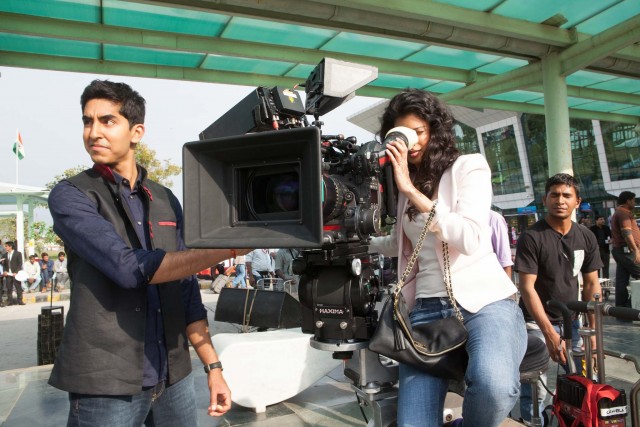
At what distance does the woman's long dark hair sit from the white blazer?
5 cm

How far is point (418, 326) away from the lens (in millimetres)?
1760

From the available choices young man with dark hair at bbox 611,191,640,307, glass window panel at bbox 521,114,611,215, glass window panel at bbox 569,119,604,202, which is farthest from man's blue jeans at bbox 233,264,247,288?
glass window panel at bbox 569,119,604,202

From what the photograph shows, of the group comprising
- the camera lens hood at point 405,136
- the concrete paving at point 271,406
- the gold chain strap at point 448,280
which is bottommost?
the concrete paving at point 271,406

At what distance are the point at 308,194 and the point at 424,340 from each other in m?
0.69

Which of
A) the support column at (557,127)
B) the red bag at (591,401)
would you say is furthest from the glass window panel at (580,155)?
the red bag at (591,401)

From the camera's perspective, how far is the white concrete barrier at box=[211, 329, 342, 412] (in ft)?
12.6

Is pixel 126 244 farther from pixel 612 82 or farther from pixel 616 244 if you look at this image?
pixel 612 82

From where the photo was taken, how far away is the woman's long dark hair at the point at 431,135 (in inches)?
74.1

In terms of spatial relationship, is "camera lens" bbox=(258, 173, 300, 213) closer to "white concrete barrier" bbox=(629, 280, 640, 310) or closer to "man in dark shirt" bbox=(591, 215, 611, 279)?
"white concrete barrier" bbox=(629, 280, 640, 310)

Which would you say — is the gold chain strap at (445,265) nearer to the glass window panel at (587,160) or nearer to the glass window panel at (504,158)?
the glass window panel at (587,160)

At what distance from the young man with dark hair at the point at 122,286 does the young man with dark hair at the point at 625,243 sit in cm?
644

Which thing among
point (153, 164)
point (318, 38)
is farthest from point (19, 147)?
point (318, 38)

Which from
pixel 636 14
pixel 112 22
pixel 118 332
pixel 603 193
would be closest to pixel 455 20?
pixel 636 14

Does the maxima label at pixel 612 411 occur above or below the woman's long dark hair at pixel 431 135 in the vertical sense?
below
